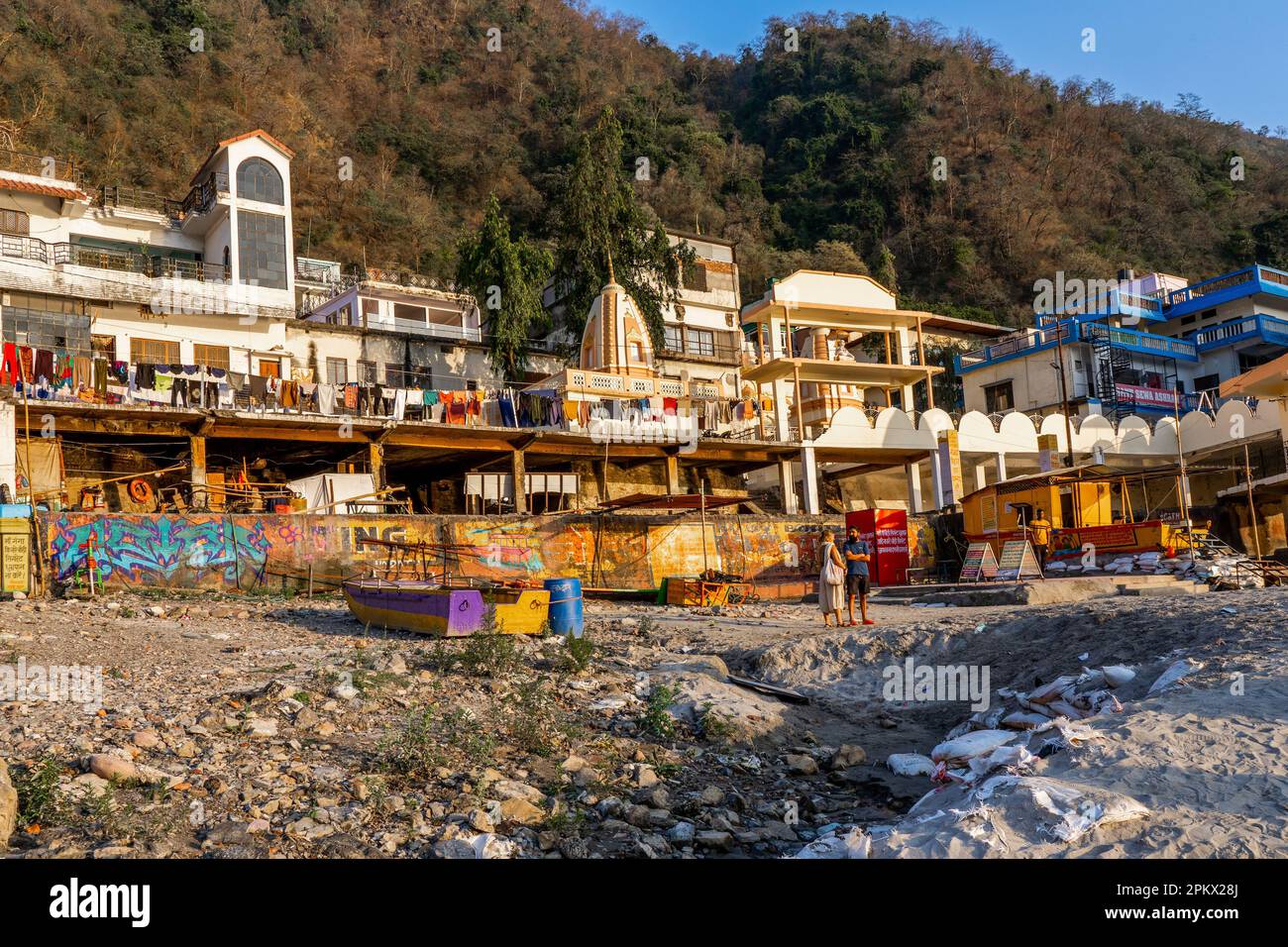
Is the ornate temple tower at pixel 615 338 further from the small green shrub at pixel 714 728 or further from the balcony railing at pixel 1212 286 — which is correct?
the balcony railing at pixel 1212 286

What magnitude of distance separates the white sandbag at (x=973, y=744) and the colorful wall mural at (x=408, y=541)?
14.6 meters

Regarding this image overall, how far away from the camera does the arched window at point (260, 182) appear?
34375 millimetres

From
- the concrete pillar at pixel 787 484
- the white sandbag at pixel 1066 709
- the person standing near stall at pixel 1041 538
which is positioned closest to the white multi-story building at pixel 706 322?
the concrete pillar at pixel 787 484

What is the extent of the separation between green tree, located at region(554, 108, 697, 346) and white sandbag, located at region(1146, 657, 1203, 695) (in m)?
30.8

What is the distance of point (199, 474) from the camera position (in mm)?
25969

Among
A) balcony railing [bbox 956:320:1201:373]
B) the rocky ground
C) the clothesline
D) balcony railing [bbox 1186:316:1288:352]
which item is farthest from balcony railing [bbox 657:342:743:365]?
the rocky ground

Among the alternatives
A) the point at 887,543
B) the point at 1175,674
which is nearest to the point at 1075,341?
the point at 887,543

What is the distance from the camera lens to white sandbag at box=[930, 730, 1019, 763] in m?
9.45

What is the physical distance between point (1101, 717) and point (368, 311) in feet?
109

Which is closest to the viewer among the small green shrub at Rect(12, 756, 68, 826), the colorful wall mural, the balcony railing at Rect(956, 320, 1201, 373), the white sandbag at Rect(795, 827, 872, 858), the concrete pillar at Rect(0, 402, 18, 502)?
the white sandbag at Rect(795, 827, 872, 858)

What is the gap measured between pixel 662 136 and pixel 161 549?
53477 millimetres

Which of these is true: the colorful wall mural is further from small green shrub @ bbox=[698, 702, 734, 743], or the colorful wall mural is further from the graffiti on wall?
small green shrub @ bbox=[698, 702, 734, 743]

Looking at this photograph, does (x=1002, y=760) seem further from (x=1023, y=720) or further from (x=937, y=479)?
(x=937, y=479)
